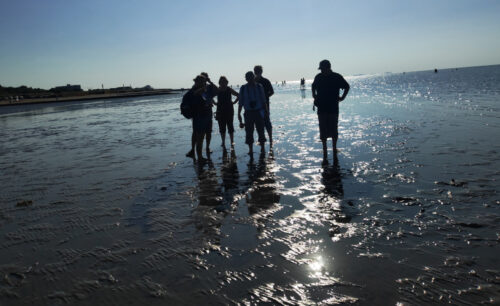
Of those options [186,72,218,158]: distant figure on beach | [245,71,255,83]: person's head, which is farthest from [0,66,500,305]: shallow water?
[245,71,255,83]: person's head

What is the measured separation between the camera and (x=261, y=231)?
4129 millimetres

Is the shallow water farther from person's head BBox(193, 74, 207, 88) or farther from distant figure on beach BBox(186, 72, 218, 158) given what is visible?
person's head BBox(193, 74, 207, 88)

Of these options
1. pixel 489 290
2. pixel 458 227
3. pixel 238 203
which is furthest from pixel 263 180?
pixel 489 290

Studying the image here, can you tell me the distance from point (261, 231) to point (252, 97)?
515 cm

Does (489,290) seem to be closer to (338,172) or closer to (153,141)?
(338,172)

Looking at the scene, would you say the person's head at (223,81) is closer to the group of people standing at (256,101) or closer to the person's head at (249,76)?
the group of people standing at (256,101)

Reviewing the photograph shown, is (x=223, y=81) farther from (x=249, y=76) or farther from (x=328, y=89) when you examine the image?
(x=328, y=89)

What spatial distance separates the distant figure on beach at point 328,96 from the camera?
25.8 ft

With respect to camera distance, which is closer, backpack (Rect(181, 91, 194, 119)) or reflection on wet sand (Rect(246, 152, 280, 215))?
reflection on wet sand (Rect(246, 152, 280, 215))

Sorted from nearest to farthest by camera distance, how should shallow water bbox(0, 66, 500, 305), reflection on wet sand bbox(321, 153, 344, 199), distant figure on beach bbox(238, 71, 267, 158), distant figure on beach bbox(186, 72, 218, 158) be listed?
shallow water bbox(0, 66, 500, 305) → reflection on wet sand bbox(321, 153, 344, 199) → distant figure on beach bbox(238, 71, 267, 158) → distant figure on beach bbox(186, 72, 218, 158)

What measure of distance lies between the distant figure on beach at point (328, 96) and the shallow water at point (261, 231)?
0.71 metres

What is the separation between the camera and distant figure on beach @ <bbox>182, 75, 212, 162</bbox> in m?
8.23

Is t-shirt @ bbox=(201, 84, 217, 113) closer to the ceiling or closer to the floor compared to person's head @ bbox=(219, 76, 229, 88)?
closer to the floor

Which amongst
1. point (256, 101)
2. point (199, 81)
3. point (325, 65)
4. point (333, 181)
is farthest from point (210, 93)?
point (333, 181)
